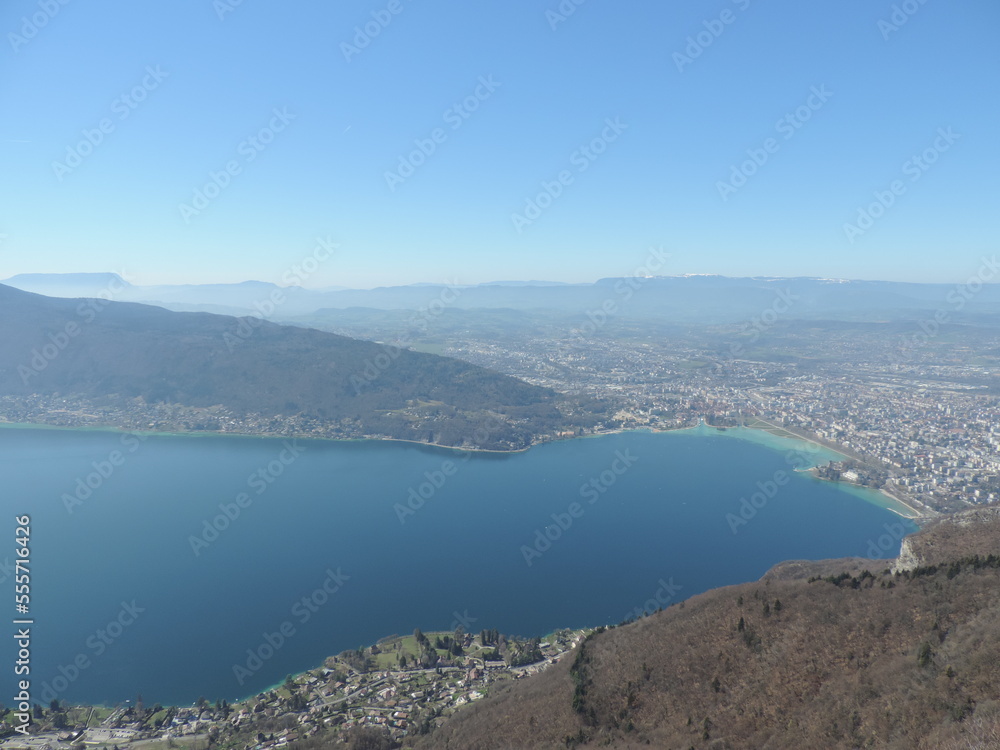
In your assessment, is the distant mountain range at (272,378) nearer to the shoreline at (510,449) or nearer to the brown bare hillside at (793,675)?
the shoreline at (510,449)

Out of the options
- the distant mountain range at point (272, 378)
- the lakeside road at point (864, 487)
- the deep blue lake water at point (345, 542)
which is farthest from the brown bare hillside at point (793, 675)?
the distant mountain range at point (272, 378)

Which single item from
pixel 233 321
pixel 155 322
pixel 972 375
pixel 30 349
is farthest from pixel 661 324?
pixel 30 349

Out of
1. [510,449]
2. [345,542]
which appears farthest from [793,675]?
[510,449]

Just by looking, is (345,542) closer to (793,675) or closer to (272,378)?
(793,675)

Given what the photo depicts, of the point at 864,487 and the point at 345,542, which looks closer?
the point at 345,542

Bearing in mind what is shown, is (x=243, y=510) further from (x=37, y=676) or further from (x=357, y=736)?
(x=357, y=736)

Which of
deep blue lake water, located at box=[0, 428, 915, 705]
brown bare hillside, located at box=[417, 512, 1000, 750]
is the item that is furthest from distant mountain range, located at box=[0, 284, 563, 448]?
brown bare hillside, located at box=[417, 512, 1000, 750]
